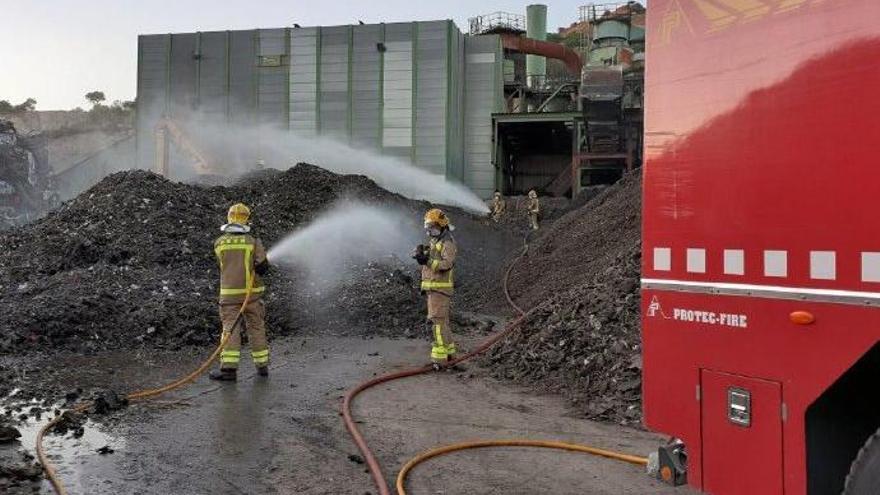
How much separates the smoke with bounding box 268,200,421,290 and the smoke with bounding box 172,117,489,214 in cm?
937

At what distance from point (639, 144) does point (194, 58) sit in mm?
19249

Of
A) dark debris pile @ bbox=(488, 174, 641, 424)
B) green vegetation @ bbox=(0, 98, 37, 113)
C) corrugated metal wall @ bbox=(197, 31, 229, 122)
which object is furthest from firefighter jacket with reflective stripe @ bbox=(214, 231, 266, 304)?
green vegetation @ bbox=(0, 98, 37, 113)

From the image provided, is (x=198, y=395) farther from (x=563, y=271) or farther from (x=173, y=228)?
(x=563, y=271)

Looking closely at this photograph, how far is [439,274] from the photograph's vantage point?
7.92 m

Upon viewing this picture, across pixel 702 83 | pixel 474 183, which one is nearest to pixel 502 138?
pixel 474 183

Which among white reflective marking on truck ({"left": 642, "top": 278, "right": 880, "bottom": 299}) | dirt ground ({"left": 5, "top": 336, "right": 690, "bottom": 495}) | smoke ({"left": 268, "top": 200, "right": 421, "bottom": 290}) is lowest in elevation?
dirt ground ({"left": 5, "top": 336, "right": 690, "bottom": 495})

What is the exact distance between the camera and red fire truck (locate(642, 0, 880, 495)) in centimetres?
225

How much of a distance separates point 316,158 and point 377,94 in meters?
3.64

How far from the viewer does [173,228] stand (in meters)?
12.1

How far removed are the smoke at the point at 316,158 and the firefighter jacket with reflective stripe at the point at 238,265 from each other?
20.3 meters

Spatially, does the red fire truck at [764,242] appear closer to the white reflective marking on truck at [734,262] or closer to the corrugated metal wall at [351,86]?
the white reflective marking on truck at [734,262]

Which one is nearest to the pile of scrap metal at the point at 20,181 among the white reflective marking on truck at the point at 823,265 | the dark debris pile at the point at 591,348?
the dark debris pile at the point at 591,348

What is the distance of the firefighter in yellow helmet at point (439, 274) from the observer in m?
7.82

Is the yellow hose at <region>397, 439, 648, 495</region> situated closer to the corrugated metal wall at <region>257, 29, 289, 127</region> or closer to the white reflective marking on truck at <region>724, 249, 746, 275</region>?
the white reflective marking on truck at <region>724, 249, 746, 275</region>
